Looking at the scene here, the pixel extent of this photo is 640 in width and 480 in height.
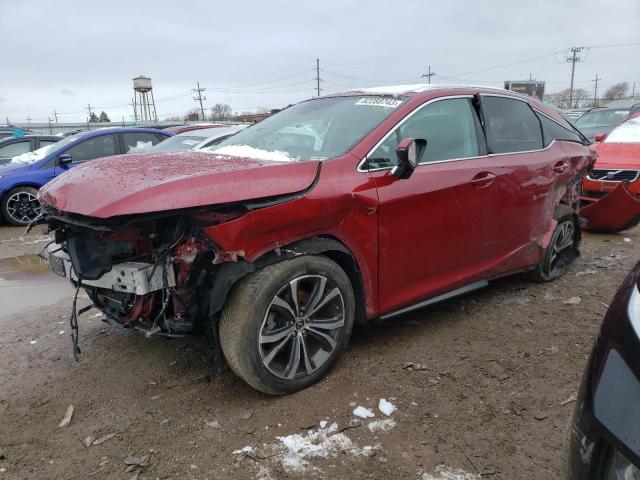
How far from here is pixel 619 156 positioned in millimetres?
7410

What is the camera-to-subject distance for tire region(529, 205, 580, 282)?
468 cm

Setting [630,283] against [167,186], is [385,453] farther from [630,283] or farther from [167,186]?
[167,186]

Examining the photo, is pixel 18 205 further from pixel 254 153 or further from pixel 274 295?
pixel 274 295

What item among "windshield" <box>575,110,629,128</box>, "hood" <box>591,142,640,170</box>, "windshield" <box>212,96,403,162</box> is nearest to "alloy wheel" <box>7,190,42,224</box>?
"windshield" <box>212,96,403,162</box>

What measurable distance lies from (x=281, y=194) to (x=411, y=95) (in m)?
1.42

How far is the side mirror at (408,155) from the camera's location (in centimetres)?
295

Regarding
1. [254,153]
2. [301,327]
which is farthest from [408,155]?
[301,327]

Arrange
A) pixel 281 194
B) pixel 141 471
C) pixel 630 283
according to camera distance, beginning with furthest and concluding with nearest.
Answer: pixel 281 194, pixel 141 471, pixel 630 283

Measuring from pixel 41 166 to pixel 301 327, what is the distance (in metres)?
7.51

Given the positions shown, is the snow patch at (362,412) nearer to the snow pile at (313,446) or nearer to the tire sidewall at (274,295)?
the snow pile at (313,446)

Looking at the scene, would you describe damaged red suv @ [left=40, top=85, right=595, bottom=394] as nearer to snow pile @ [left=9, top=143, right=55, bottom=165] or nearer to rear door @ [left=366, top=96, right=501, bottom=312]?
rear door @ [left=366, top=96, right=501, bottom=312]

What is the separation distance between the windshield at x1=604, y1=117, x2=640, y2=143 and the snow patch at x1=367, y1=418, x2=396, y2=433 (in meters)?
7.41

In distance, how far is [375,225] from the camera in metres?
3.05

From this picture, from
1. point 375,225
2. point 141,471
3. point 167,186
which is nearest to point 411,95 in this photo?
point 375,225
